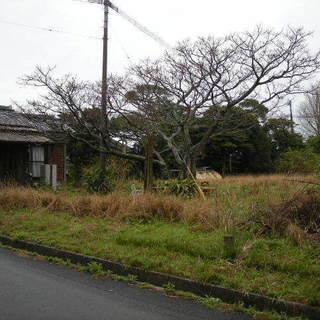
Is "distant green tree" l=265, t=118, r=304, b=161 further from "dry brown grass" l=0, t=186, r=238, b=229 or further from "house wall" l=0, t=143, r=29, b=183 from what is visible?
"dry brown grass" l=0, t=186, r=238, b=229

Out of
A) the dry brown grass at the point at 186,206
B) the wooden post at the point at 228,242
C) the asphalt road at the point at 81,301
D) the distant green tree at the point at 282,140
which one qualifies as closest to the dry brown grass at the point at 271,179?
the dry brown grass at the point at 186,206

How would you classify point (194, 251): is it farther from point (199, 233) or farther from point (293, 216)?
point (293, 216)

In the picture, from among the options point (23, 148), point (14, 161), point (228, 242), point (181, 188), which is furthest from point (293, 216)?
point (23, 148)

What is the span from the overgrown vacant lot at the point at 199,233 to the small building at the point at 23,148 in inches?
314

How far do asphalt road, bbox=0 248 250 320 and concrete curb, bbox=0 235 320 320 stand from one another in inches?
12.7

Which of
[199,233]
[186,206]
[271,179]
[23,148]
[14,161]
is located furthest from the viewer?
[23,148]

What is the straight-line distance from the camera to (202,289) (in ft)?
18.0

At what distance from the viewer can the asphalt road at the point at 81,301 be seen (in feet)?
15.2

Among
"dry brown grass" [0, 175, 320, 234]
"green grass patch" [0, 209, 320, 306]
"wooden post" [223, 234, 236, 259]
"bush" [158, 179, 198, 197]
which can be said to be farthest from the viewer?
"bush" [158, 179, 198, 197]

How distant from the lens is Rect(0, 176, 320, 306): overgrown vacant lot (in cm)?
568

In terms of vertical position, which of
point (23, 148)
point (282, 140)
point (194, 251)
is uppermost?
point (282, 140)

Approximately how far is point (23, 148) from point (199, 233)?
50.3ft

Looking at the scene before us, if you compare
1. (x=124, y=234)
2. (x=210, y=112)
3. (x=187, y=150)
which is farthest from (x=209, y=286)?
(x=210, y=112)

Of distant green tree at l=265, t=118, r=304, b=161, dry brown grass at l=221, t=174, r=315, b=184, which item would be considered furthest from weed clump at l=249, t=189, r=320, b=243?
distant green tree at l=265, t=118, r=304, b=161
